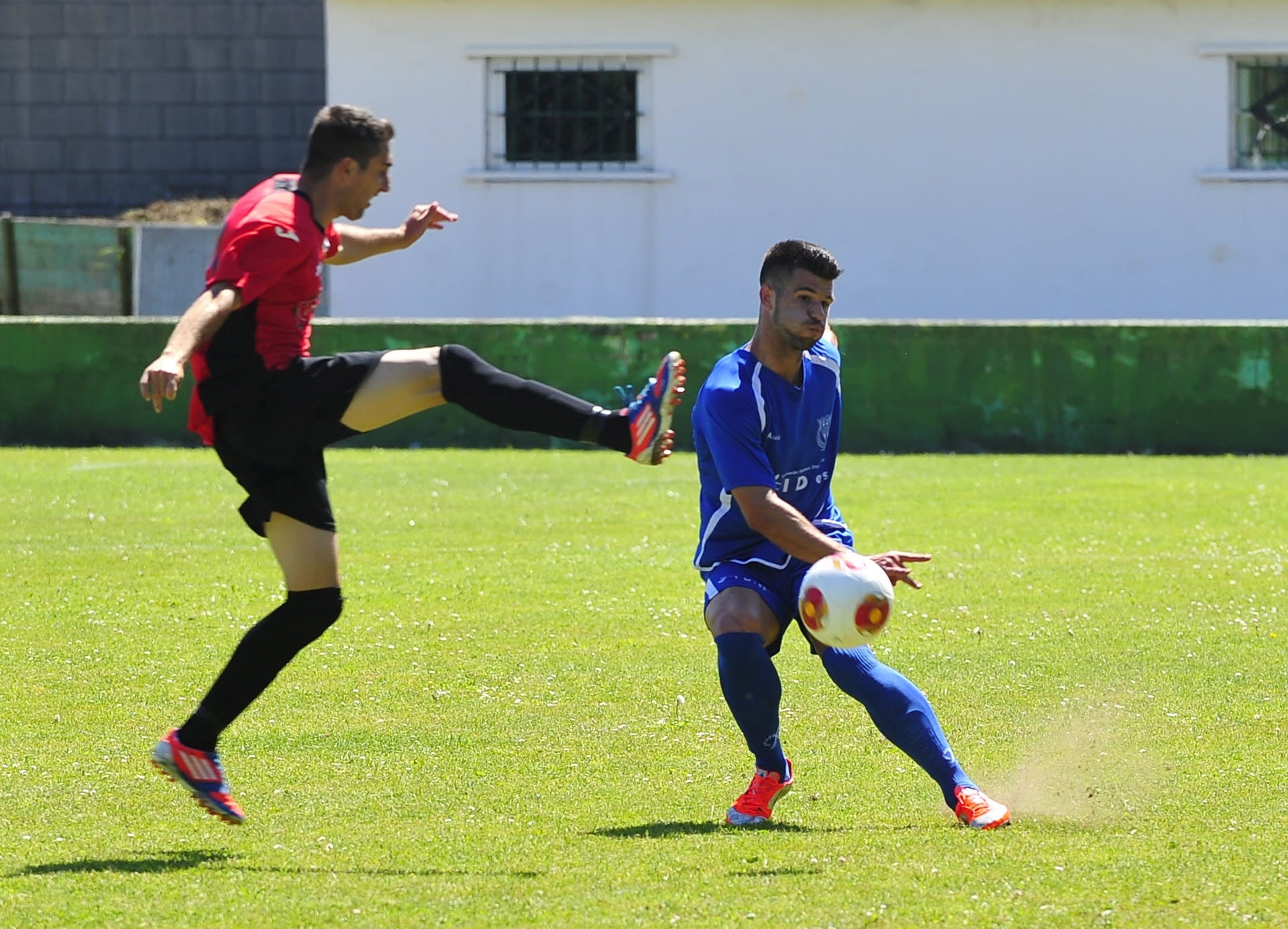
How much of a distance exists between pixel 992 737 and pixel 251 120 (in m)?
24.9

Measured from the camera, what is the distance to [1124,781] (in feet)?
19.9

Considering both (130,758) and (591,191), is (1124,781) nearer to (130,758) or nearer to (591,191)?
(130,758)

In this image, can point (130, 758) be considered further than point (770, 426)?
Yes

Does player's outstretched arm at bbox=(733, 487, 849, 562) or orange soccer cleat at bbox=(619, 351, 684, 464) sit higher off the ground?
orange soccer cleat at bbox=(619, 351, 684, 464)

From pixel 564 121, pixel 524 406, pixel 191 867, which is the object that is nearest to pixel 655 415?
pixel 524 406

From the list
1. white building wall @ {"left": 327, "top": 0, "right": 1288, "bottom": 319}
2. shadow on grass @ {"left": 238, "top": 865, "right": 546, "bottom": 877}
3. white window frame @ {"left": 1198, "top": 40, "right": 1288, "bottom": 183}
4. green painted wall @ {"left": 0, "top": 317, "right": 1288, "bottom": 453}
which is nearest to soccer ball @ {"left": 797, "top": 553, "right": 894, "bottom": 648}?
shadow on grass @ {"left": 238, "top": 865, "right": 546, "bottom": 877}

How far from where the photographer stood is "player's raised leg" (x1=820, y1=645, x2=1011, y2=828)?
18.1 ft

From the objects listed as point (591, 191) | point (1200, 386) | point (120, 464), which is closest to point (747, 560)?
point (120, 464)

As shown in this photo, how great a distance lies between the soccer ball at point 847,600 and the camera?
5.22 metres

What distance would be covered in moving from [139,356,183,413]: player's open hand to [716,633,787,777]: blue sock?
6.02ft

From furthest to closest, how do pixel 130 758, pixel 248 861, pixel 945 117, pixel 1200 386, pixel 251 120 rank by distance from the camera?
1. pixel 251 120
2. pixel 945 117
3. pixel 1200 386
4. pixel 130 758
5. pixel 248 861

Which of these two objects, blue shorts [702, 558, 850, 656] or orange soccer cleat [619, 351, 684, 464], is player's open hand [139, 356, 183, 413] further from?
blue shorts [702, 558, 850, 656]

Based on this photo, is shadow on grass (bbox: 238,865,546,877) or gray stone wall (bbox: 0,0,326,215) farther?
gray stone wall (bbox: 0,0,326,215)

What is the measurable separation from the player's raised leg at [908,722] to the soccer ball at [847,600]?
0.69ft
